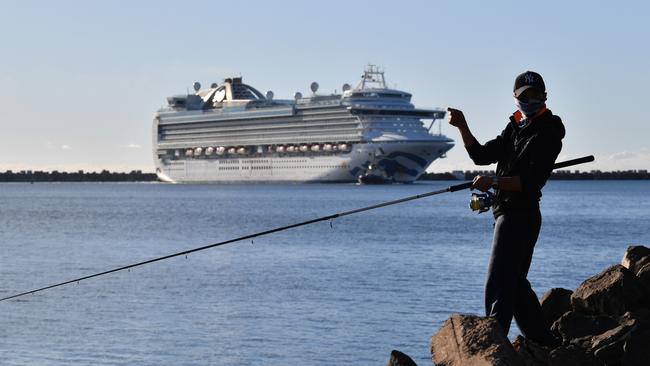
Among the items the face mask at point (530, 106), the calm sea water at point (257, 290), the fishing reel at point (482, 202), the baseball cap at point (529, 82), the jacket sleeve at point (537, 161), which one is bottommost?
the calm sea water at point (257, 290)

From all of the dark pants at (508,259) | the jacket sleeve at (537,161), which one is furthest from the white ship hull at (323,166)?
the jacket sleeve at (537,161)

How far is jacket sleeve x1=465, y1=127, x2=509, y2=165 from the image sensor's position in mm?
7648

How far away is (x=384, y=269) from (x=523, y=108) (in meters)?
22.7

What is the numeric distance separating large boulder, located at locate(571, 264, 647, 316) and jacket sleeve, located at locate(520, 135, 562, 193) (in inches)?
118

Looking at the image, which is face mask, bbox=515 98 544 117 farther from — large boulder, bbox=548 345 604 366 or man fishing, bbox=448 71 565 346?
large boulder, bbox=548 345 604 366

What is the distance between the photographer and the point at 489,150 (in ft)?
25.2

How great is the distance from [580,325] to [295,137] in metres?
108

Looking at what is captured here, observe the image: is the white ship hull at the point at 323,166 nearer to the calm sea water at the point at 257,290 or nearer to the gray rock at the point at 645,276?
the calm sea water at the point at 257,290

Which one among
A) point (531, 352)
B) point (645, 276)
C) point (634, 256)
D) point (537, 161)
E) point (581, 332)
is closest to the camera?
point (537, 161)

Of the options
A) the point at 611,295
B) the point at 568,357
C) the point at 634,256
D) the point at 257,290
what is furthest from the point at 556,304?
the point at 257,290

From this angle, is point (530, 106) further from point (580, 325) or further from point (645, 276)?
point (645, 276)

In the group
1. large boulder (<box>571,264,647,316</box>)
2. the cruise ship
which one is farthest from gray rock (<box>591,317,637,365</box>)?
the cruise ship

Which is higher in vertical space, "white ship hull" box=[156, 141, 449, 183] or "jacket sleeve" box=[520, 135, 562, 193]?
"white ship hull" box=[156, 141, 449, 183]

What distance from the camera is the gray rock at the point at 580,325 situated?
9.37m
